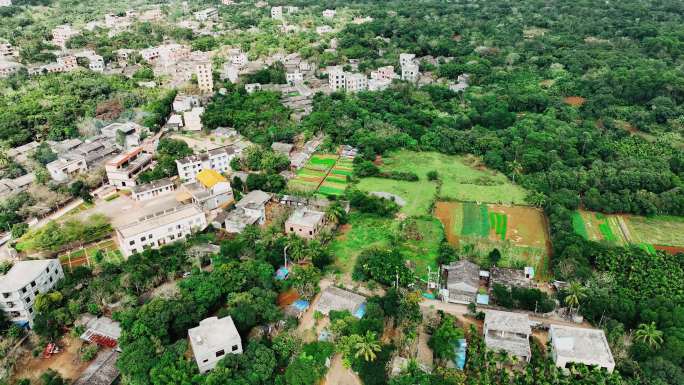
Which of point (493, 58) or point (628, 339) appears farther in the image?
point (493, 58)

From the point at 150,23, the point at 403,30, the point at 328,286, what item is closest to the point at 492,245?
the point at 328,286

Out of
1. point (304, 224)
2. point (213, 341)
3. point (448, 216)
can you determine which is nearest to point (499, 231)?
point (448, 216)

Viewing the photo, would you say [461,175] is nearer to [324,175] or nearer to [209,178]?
[324,175]

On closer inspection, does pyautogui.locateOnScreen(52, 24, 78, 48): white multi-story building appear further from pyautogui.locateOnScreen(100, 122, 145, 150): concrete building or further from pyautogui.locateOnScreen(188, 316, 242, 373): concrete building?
pyautogui.locateOnScreen(188, 316, 242, 373): concrete building

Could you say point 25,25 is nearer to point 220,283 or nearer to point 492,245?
point 220,283

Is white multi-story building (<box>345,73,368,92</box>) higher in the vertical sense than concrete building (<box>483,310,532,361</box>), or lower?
higher

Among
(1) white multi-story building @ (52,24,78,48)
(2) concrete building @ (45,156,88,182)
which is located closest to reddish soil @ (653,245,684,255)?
(2) concrete building @ (45,156,88,182)

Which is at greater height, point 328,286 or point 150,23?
point 150,23
